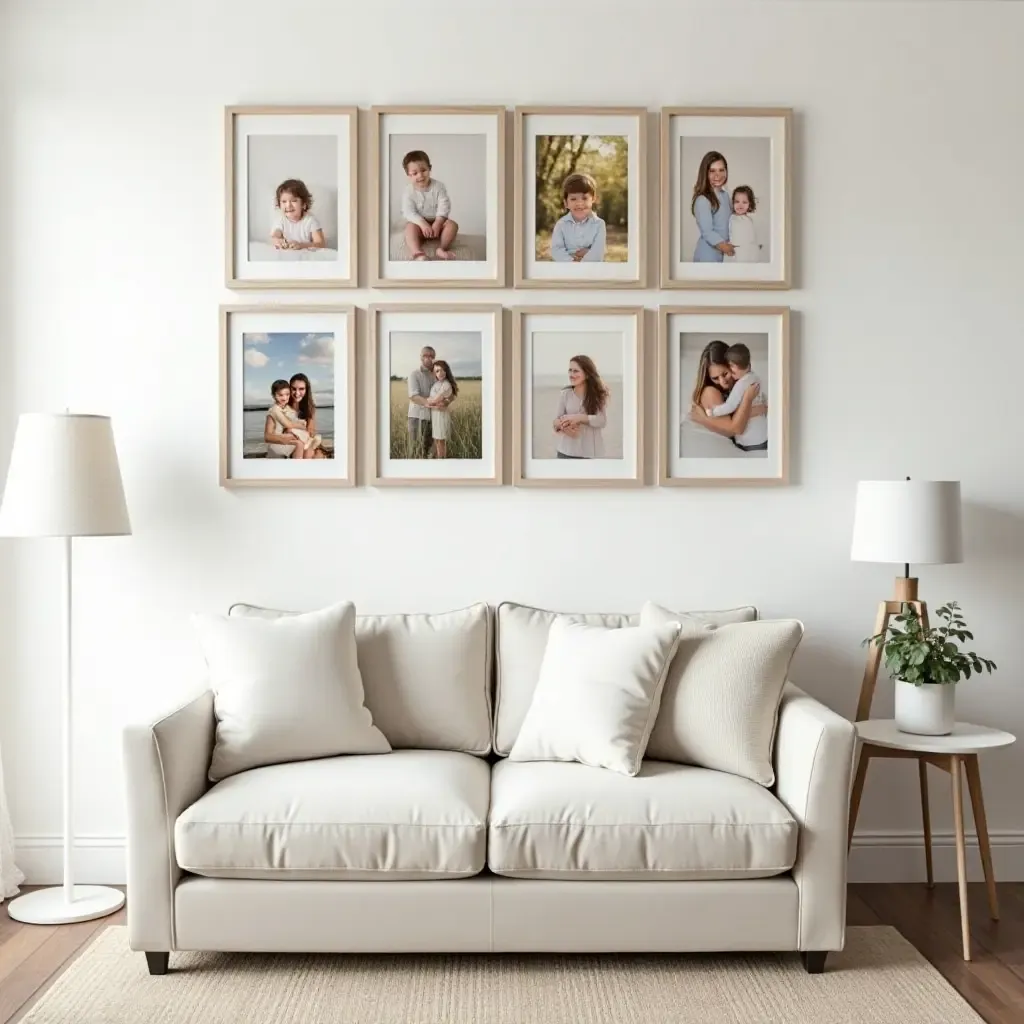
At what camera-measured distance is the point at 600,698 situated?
2.96m

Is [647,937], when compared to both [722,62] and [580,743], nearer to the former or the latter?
[580,743]

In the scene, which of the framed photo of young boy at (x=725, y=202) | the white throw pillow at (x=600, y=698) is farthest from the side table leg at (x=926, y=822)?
the framed photo of young boy at (x=725, y=202)

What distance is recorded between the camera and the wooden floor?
2713 mm

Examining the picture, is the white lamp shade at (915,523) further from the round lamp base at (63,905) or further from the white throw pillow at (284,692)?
the round lamp base at (63,905)

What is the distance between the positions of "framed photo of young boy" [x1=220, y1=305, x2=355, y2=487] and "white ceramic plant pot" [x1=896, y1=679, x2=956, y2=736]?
1867 millimetres

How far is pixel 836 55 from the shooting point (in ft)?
11.7

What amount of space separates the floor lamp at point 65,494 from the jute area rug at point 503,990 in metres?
0.34

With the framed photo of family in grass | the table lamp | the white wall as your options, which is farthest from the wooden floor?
the framed photo of family in grass

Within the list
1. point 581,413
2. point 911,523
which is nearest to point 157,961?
point 581,413

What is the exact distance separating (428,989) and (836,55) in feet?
10.2

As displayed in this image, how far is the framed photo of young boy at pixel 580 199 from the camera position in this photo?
11.7ft

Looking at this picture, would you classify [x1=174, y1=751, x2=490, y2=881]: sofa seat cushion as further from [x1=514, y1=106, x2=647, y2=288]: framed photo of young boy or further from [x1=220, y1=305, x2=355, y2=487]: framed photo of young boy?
[x1=514, y1=106, x2=647, y2=288]: framed photo of young boy

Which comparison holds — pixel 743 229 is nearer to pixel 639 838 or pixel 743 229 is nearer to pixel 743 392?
pixel 743 392

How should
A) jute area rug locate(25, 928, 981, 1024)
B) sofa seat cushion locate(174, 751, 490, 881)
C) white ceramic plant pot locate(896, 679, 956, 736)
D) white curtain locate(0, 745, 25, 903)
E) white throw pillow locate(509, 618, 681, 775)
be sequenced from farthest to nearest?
white curtain locate(0, 745, 25, 903)
white ceramic plant pot locate(896, 679, 956, 736)
white throw pillow locate(509, 618, 681, 775)
sofa seat cushion locate(174, 751, 490, 881)
jute area rug locate(25, 928, 981, 1024)
